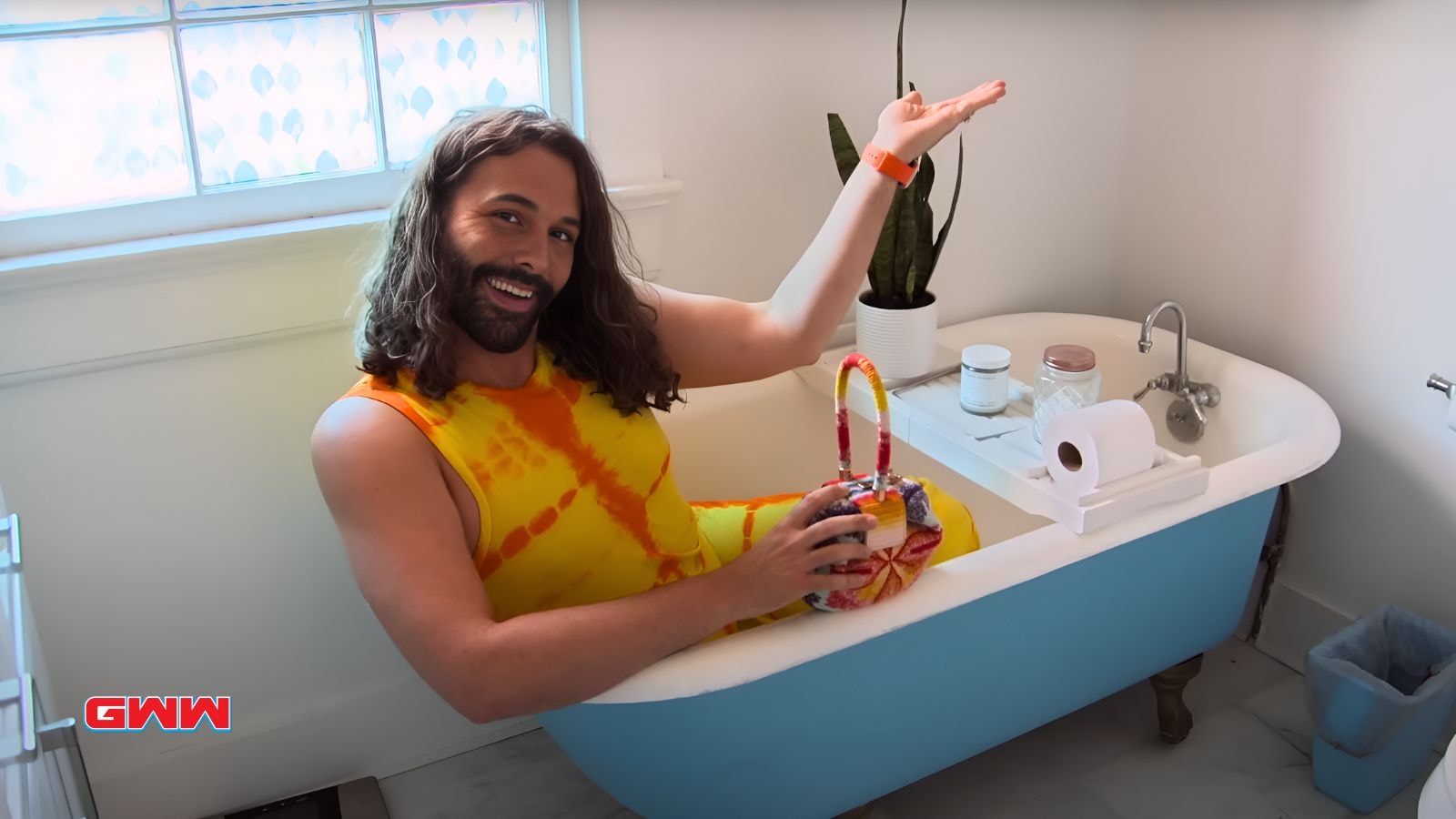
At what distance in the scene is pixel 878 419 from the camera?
4.33 ft

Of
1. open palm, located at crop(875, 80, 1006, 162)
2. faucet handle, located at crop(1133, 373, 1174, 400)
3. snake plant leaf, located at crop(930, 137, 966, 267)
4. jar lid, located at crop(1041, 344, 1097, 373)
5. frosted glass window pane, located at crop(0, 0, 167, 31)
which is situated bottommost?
faucet handle, located at crop(1133, 373, 1174, 400)

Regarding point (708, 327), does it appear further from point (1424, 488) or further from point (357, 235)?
point (1424, 488)

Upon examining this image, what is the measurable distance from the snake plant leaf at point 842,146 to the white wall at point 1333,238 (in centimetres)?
78

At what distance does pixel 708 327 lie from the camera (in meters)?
1.70

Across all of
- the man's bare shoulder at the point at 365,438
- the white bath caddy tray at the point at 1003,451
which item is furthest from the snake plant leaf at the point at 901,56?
the man's bare shoulder at the point at 365,438

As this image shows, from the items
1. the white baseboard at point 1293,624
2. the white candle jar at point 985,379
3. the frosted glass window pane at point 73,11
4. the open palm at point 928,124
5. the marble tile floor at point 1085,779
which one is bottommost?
the marble tile floor at point 1085,779

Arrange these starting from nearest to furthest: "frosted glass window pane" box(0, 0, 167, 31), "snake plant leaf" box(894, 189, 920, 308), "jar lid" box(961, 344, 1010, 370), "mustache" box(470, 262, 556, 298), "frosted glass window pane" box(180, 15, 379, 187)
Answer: "mustache" box(470, 262, 556, 298) < "frosted glass window pane" box(0, 0, 167, 31) < "frosted glass window pane" box(180, 15, 379, 187) < "jar lid" box(961, 344, 1010, 370) < "snake plant leaf" box(894, 189, 920, 308)

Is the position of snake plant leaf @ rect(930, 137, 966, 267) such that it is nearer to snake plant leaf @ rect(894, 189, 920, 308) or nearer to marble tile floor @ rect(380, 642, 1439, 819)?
snake plant leaf @ rect(894, 189, 920, 308)

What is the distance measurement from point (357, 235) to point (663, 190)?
1.64 feet

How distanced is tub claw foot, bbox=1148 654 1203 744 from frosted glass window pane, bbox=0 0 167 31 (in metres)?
1.82

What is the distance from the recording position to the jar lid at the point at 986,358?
194 centimetres

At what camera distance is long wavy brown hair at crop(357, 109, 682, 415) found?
4.59ft

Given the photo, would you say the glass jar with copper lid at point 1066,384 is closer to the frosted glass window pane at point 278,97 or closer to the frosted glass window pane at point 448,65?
the frosted glass window pane at point 448,65

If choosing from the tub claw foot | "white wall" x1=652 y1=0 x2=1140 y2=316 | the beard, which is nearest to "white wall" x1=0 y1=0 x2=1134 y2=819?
"white wall" x1=652 y1=0 x2=1140 y2=316
